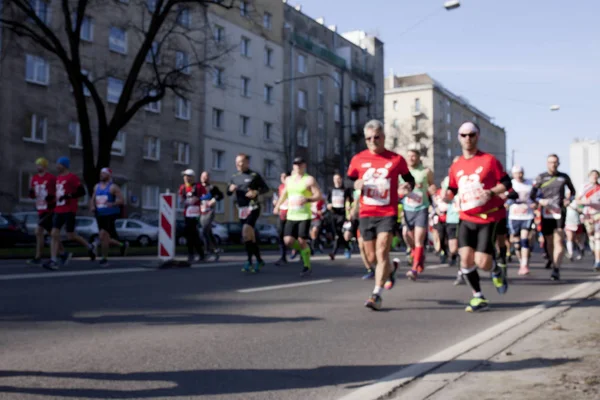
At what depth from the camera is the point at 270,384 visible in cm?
473

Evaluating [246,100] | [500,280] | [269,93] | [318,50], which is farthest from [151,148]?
[500,280]

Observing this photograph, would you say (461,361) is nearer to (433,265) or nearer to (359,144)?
(433,265)

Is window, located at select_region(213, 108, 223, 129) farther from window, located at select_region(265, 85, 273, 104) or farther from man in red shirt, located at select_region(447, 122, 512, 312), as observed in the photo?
man in red shirt, located at select_region(447, 122, 512, 312)

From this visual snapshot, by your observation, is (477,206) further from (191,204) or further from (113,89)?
(113,89)

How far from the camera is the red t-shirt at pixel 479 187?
8.28 meters

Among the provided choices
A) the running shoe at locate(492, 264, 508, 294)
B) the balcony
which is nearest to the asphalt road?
the running shoe at locate(492, 264, 508, 294)

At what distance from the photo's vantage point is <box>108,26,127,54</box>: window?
44.5m

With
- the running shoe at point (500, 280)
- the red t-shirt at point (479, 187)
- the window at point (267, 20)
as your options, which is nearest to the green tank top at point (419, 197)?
the running shoe at point (500, 280)

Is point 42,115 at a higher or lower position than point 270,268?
higher

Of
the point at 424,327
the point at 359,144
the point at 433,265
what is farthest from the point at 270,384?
the point at 359,144

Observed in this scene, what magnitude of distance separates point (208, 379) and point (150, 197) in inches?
1703

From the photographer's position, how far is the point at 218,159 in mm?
53625

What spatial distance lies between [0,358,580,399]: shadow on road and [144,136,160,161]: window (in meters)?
42.5

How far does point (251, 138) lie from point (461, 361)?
51989 millimetres
